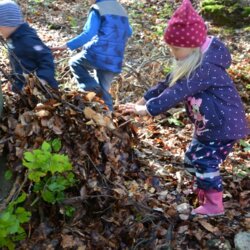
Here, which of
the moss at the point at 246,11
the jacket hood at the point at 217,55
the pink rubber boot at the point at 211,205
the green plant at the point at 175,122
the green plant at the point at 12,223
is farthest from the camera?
the moss at the point at 246,11

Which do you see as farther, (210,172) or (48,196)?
(210,172)

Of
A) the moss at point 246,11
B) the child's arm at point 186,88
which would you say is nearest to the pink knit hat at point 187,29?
the child's arm at point 186,88

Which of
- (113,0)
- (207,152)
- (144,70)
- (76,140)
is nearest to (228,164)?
(207,152)

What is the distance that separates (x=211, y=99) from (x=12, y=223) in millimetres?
1775

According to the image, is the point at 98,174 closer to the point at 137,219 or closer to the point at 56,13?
the point at 137,219

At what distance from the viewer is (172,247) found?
3270 millimetres

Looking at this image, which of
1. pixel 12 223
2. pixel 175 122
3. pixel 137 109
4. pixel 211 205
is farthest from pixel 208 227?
pixel 175 122

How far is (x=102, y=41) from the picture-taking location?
4500 millimetres

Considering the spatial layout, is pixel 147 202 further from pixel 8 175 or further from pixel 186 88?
pixel 8 175

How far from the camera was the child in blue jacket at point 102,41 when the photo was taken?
4461 millimetres

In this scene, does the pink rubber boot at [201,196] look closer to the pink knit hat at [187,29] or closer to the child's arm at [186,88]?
the child's arm at [186,88]

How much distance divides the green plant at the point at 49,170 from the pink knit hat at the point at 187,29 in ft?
3.99

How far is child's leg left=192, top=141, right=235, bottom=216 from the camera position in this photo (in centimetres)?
346

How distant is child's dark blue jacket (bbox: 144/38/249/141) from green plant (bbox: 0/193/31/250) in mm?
1293
